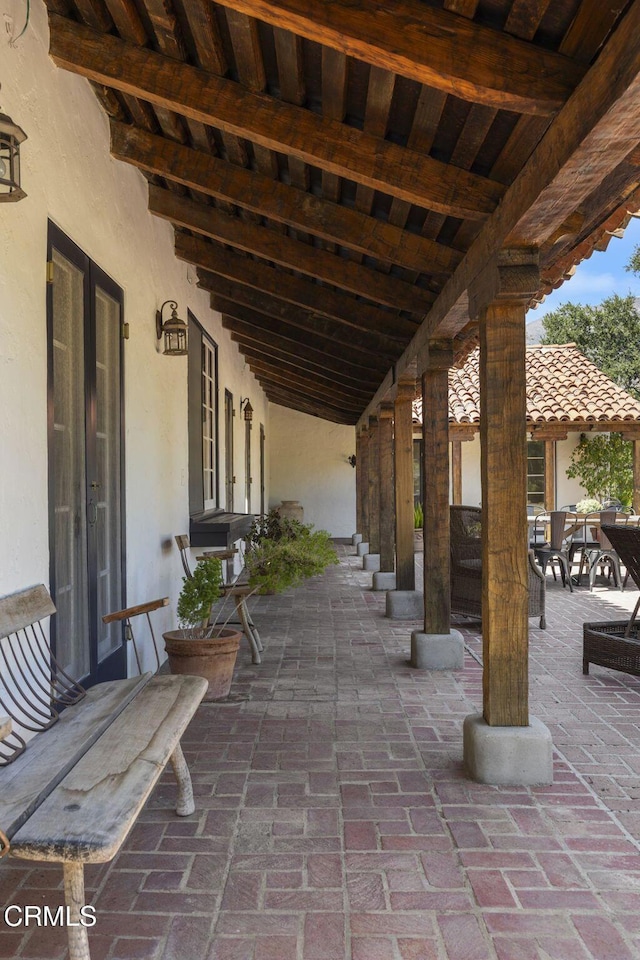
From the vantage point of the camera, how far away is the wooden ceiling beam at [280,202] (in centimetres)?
368

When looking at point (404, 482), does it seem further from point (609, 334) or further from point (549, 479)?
point (609, 334)

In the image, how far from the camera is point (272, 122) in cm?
297

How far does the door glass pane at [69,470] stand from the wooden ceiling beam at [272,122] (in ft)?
2.66

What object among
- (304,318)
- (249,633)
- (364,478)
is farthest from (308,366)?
(249,633)

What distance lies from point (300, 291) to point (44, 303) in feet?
9.01

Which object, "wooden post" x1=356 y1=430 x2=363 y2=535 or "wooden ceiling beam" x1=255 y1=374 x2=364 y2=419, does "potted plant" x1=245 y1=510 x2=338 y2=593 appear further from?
"wooden post" x1=356 y1=430 x2=363 y2=535

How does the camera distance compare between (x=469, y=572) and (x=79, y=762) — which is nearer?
(x=79, y=762)

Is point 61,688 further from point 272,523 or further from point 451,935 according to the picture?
point 272,523

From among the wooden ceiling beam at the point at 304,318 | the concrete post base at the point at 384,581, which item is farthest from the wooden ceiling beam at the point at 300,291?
the concrete post base at the point at 384,581

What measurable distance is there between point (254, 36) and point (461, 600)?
4564 mm

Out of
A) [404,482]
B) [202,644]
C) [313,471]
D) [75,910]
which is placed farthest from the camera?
[313,471]

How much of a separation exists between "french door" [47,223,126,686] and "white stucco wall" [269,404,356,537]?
35.3 ft

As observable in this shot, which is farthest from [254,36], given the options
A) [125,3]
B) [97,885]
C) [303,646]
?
[303,646]

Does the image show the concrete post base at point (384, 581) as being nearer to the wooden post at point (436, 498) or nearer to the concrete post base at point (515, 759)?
the wooden post at point (436, 498)
